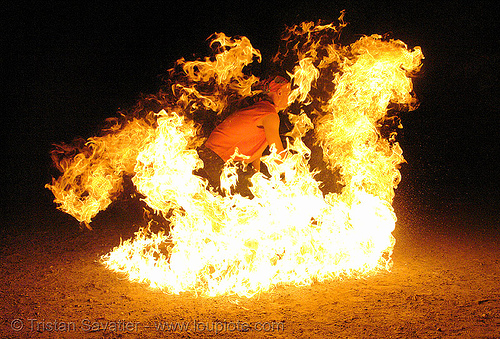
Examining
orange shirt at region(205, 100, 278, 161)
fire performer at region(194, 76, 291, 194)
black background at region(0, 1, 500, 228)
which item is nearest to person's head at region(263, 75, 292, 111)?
fire performer at region(194, 76, 291, 194)

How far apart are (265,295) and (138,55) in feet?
32.3

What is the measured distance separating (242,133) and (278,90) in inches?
28.9

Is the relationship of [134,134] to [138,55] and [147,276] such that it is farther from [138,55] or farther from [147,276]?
[138,55]

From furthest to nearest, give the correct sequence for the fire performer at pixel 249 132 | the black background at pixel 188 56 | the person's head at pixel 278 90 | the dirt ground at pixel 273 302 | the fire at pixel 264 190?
the black background at pixel 188 56 < the person's head at pixel 278 90 < the fire performer at pixel 249 132 < the fire at pixel 264 190 < the dirt ground at pixel 273 302

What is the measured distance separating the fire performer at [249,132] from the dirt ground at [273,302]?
67.5 inches

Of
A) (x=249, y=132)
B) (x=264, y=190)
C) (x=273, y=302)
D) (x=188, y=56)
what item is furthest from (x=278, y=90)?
(x=188, y=56)

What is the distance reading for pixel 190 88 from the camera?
578 cm

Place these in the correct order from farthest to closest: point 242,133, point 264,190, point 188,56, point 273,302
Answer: point 188,56, point 242,133, point 264,190, point 273,302

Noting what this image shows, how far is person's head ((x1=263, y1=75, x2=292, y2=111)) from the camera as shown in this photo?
520 cm

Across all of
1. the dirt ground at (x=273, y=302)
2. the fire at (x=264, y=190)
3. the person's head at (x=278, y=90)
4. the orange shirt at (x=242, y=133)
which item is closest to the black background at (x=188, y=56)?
the dirt ground at (x=273, y=302)

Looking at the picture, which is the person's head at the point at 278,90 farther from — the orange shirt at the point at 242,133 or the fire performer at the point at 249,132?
the orange shirt at the point at 242,133

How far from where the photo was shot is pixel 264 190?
4.78m

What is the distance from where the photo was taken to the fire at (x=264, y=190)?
468 cm

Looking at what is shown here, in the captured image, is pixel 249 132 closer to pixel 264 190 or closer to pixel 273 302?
pixel 264 190
